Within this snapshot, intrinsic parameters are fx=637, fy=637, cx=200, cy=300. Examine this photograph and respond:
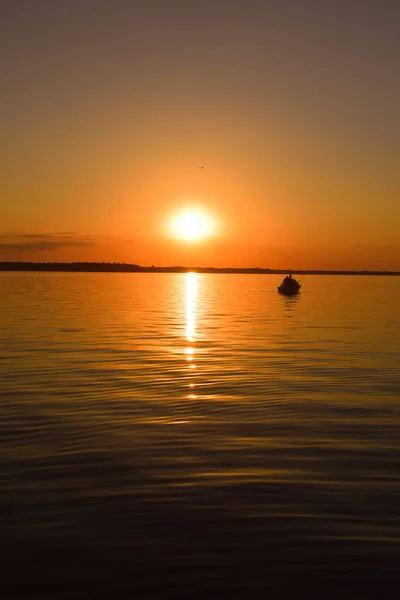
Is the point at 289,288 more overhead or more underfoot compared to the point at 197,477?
more overhead

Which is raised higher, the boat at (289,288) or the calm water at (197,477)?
the boat at (289,288)

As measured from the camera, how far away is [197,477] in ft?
39.2

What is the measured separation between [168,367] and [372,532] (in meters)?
17.9

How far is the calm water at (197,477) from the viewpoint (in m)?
8.26

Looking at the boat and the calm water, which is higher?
the boat

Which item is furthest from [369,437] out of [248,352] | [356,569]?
[248,352]

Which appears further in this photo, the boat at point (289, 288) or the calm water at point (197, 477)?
the boat at point (289, 288)

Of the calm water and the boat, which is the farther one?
the boat

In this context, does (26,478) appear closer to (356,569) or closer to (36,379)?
(356,569)

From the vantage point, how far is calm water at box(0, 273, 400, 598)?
8.26 metres

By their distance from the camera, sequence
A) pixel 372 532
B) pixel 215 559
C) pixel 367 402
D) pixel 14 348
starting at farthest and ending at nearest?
1. pixel 14 348
2. pixel 367 402
3. pixel 372 532
4. pixel 215 559

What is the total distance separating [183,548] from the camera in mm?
8859

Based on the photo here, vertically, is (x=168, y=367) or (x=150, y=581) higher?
(x=168, y=367)

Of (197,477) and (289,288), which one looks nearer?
(197,477)
